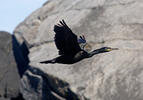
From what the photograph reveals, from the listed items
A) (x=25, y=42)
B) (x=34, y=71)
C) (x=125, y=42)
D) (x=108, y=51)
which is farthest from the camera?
(x=25, y=42)

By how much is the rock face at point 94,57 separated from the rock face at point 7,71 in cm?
94

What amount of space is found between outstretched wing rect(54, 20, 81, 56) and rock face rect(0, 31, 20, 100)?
516 cm

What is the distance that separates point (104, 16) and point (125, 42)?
1.44m

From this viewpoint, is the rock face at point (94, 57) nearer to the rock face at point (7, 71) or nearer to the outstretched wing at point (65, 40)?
the rock face at point (7, 71)

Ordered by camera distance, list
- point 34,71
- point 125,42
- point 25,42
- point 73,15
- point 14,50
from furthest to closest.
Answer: point 14,50 → point 25,42 → point 73,15 → point 34,71 → point 125,42

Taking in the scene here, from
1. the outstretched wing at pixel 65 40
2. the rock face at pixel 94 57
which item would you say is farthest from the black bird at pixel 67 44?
the rock face at pixel 94 57

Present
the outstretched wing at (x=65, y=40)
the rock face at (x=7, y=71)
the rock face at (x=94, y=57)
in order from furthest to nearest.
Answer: the rock face at (x=7, y=71) → the rock face at (x=94, y=57) → the outstretched wing at (x=65, y=40)

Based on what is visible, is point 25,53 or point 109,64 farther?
point 25,53

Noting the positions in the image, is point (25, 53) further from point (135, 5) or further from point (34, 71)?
point (135, 5)

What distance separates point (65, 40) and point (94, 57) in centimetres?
198

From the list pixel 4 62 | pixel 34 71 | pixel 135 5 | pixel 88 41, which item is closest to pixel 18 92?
pixel 4 62

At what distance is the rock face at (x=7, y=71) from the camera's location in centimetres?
1350

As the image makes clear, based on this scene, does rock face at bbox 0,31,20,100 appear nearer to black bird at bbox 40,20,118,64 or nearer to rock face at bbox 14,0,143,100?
rock face at bbox 14,0,143,100

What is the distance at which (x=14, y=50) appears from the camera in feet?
47.7
